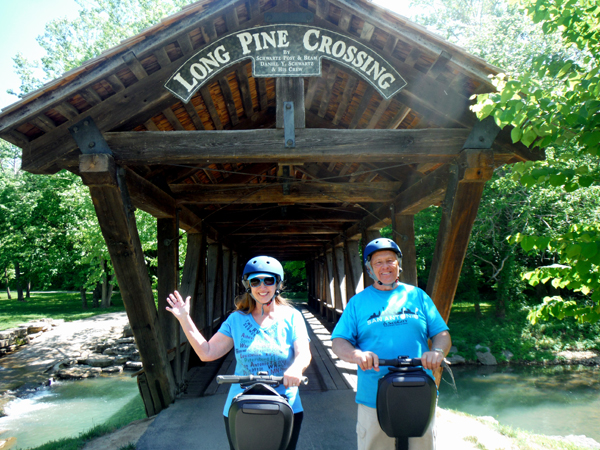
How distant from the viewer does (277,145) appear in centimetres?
378

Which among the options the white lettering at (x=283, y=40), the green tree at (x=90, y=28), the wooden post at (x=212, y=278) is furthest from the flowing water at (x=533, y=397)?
the green tree at (x=90, y=28)

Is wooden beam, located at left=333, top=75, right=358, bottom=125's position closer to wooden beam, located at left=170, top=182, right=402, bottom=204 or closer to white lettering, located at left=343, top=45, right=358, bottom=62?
white lettering, located at left=343, top=45, right=358, bottom=62

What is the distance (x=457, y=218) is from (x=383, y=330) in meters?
2.14

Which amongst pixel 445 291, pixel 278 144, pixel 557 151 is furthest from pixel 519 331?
pixel 278 144

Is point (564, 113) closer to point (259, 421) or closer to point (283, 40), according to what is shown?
point (283, 40)


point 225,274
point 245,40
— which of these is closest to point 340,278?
point 225,274

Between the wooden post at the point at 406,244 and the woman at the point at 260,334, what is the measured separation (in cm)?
342

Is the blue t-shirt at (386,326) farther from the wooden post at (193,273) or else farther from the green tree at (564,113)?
the wooden post at (193,273)

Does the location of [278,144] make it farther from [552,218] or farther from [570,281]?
[552,218]

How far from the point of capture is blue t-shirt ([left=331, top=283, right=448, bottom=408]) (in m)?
2.10

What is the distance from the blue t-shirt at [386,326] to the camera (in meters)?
2.10

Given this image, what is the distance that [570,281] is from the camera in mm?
3520

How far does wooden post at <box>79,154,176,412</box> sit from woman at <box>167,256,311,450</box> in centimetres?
194

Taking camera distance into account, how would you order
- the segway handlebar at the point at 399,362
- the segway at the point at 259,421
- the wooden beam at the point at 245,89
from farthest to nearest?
1. the wooden beam at the point at 245,89
2. the segway handlebar at the point at 399,362
3. the segway at the point at 259,421
